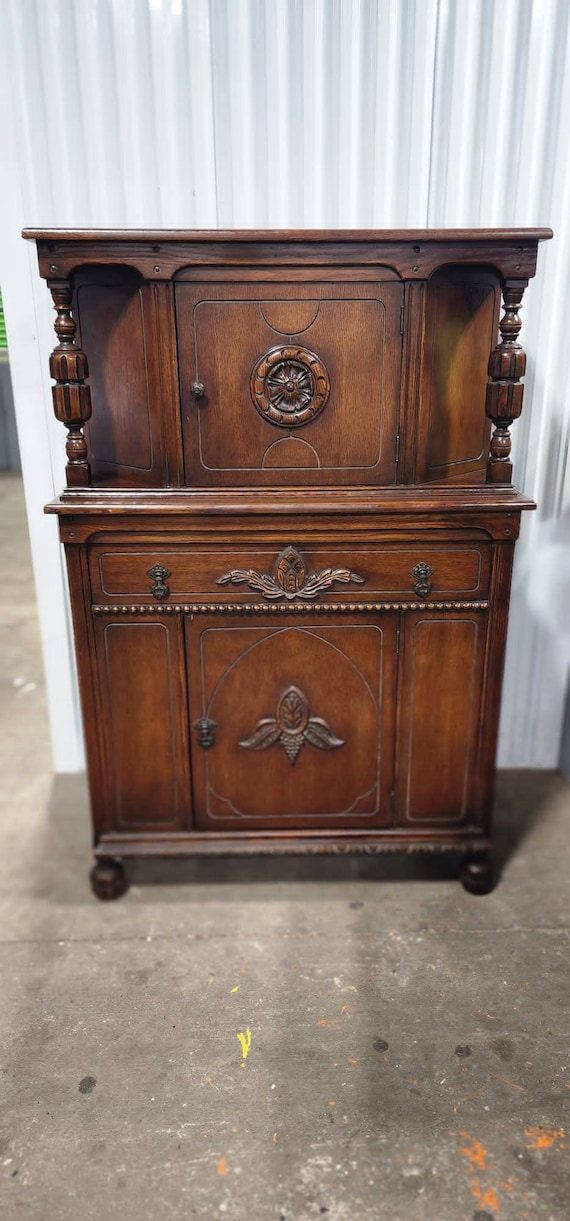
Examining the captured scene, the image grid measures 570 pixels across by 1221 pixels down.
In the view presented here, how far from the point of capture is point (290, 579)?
219 centimetres

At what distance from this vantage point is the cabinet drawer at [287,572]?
217 cm

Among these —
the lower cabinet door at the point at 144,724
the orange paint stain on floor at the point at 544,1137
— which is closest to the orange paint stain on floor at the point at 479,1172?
the orange paint stain on floor at the point at 544,1137

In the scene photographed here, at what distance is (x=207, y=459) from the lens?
219cm

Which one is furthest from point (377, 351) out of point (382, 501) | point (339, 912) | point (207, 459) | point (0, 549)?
point (0, 549)

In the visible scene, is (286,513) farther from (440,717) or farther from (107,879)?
(107,879)

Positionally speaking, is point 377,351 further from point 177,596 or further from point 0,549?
point 0,549

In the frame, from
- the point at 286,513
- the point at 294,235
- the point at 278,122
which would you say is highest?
the point at 278,122

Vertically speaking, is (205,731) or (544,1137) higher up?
(205,731)

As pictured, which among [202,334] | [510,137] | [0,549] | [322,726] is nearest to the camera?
[202,334]

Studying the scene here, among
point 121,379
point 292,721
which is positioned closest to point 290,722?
Result: point 292,721

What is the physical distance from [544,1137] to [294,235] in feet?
6.88

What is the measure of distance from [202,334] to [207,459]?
0.32m

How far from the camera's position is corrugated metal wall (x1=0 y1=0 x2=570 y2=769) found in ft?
7.94

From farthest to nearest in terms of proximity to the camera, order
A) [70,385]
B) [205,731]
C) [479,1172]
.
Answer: [205,731], [70,385], [479,1172]
